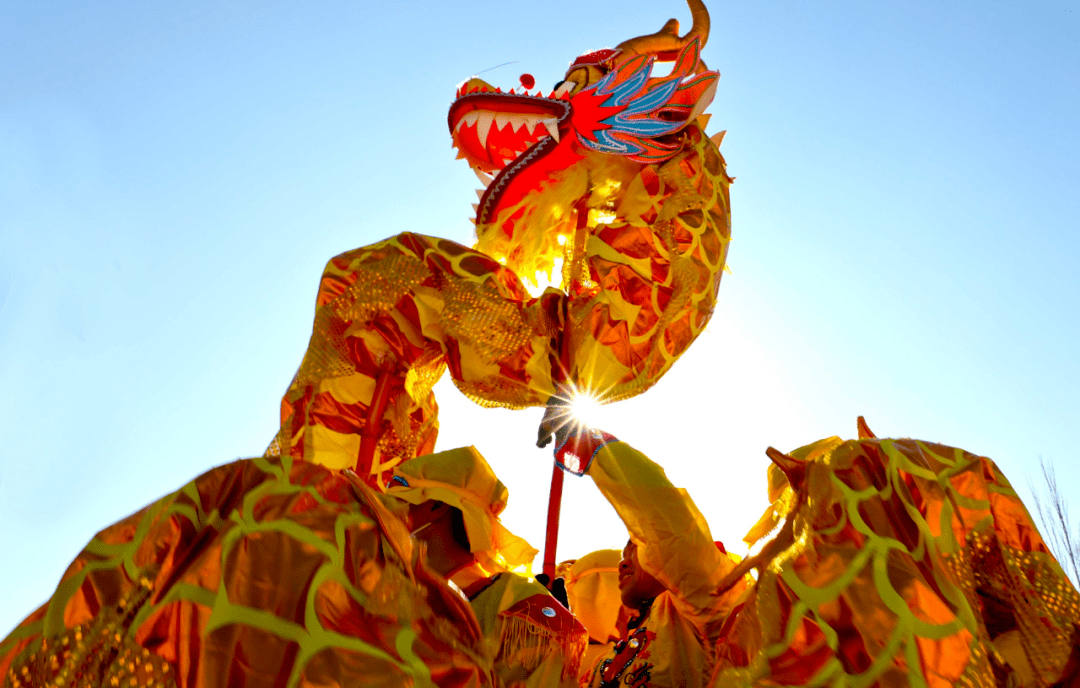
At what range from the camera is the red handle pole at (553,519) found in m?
2.46

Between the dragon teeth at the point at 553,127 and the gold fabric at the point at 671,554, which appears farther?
the dragon teeth at the point at 553,127

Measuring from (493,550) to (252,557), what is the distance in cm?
90

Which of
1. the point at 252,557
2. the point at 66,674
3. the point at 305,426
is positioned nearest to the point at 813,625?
the point at 252,557

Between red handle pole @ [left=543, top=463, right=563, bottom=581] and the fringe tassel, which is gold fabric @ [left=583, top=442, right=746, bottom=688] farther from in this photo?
red handle pole @ [left=543, top=463, right=563, bottom=581]

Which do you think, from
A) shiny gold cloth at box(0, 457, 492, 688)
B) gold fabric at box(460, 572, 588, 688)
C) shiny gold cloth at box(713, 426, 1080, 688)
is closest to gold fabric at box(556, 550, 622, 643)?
gold fabric at box(460, 572, 588, 688)

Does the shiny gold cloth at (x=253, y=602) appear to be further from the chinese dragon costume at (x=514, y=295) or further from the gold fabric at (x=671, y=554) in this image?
the gold fabric at (x=671, y=554)

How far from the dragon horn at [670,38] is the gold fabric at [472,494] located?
4.91ft

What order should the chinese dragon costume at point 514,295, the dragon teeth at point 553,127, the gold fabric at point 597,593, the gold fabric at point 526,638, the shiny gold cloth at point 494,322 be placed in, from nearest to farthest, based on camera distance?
the chinese dragon costume at point 514,295, the gold fabric at point 526,638, the shiny gold cloth at point 494,322, the gold fabric at point 597,593, the dragon teeth at point 553,127

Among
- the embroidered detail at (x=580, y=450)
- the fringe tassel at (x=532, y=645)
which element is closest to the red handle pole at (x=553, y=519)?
the embroidered detail at (x=580, y=450)

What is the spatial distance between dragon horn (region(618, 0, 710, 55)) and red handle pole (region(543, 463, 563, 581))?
144 cm

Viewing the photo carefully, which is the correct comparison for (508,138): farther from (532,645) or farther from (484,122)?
(532,645)

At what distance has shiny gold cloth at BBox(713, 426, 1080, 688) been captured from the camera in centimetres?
131

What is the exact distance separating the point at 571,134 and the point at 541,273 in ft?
1.57

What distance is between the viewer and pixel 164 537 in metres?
1.34
